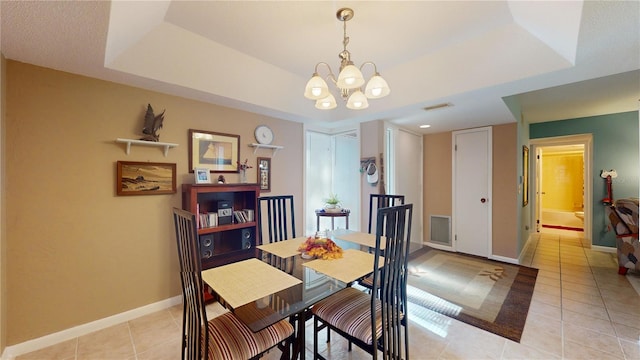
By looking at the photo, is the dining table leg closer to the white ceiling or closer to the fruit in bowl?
the fruit in bowl

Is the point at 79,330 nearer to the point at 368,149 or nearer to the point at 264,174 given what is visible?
the point at 264,174

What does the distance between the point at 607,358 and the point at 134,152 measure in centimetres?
422

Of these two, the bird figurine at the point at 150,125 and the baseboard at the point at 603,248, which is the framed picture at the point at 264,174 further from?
the baseboard at the point at 603,248

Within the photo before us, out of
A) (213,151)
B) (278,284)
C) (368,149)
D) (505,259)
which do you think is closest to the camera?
Result: (278,284)

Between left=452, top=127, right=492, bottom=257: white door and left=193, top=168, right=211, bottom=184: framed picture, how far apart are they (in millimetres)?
4107

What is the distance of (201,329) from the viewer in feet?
4.20

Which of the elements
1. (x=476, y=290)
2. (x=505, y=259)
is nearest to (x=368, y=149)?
(x=476, y=290)

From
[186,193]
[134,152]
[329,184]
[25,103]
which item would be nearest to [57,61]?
[25,103]

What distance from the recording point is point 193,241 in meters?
1.16

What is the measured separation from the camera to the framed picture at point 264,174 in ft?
10.5

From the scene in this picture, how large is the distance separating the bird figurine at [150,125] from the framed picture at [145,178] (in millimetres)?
256

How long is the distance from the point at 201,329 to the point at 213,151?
6.53ft

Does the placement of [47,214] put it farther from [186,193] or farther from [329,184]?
[329,184]

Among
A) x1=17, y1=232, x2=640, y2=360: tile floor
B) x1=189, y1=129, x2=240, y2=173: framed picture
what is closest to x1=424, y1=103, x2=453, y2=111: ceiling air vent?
x1=17, y1=232, x2=640, y2=360: tile floor
